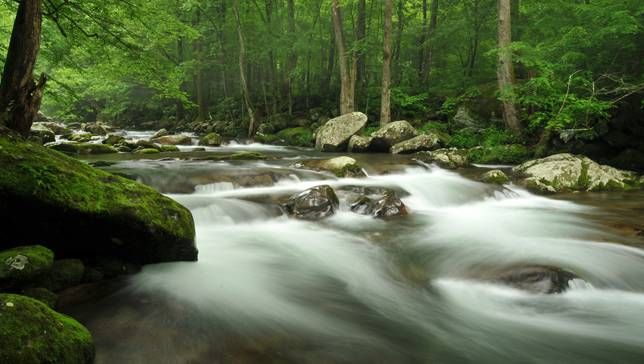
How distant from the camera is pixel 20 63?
13.7 feet

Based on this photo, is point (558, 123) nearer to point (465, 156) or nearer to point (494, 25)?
point (465, 156)

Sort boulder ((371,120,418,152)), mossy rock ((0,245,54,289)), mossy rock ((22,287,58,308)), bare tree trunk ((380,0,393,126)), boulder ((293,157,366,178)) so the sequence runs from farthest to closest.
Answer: bare tree trunk ((380,0,393,126)), boulder ((371,120,418,152)), boulder ((293,157,366,178)), mossy rock ((22,287,58,308)), mossy rock ((0,245,54,289))

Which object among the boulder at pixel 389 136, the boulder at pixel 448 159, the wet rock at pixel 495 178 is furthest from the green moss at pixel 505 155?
the boulder at pixel 389 136

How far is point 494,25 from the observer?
62.5 feet

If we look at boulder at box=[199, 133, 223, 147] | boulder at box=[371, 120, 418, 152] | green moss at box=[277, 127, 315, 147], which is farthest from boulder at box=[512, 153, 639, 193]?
boulder at box=[199, 133, 223, 147]

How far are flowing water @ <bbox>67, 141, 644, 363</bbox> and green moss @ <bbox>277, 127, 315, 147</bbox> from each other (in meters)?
10.9

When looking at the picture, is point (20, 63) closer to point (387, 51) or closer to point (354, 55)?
point (387, 51)

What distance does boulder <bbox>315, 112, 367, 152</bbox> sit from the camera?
16.1m

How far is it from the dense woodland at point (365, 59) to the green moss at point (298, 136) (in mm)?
1893

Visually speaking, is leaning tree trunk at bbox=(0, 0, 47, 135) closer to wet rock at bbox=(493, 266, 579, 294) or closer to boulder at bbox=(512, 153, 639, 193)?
wet rock at bbox=(493, 266, 579, 294)

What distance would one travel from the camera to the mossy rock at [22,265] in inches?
123

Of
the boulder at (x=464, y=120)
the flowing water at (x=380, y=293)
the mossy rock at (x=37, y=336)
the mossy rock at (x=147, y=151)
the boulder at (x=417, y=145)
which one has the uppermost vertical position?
the boulder at (x=464, y=120)

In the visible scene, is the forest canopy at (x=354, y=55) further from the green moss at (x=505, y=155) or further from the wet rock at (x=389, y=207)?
the wet rock at (x=389, y=207)

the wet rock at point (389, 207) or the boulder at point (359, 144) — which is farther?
the boulder at point (359, 144)
